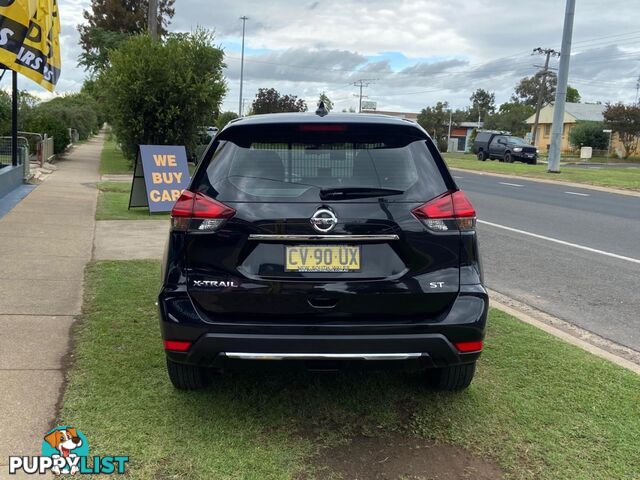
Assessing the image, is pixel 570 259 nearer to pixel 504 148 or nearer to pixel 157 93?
pixel 157 93

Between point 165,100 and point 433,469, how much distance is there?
18.5 metres

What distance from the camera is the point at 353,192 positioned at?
10.5ft

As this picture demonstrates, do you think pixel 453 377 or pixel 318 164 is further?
pixel 453 377

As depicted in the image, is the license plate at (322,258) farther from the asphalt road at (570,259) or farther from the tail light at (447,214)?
the asphalt road at (570,259)

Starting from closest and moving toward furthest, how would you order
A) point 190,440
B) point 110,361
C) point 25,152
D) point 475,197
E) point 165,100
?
point 190,440, point 110,361, point 25,152, point 475,197, point 165,100

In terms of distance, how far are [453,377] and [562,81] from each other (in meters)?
26.9

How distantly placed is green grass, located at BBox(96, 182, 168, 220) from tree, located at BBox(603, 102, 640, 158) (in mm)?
50112

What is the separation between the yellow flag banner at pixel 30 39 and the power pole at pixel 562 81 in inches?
850

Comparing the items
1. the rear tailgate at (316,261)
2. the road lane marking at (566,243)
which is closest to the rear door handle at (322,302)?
the rear tailgate at (316,261)

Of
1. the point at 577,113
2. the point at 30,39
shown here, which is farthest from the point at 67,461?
the point at 577,113

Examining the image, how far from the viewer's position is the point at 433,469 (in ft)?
9.99

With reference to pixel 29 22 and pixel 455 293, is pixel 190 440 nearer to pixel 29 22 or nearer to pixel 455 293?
pixel 455 293

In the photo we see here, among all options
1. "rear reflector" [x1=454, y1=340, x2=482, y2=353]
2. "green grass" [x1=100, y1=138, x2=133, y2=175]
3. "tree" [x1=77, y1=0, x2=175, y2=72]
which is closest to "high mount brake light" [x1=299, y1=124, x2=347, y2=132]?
"rear reflector" [x1=454, y1=340, x2=482, y2=353]

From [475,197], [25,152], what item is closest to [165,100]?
[25,152]
